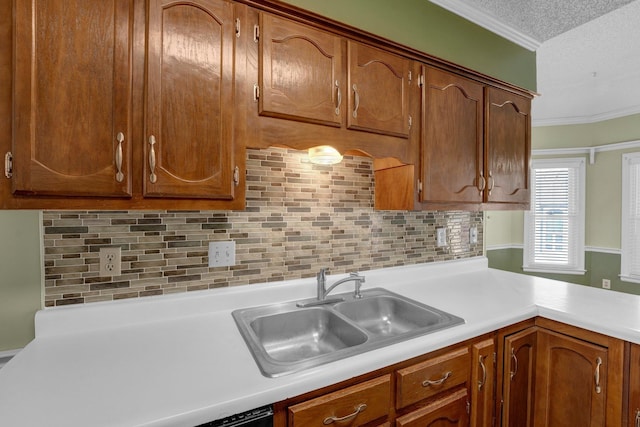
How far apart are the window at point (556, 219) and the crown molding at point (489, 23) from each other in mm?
2581

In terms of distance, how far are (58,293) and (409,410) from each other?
1.39 m

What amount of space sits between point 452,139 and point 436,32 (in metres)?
0.78

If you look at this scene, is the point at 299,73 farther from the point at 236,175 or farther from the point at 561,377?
the point at 561,377

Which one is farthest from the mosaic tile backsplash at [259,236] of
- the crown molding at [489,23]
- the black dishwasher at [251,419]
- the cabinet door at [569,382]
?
the crown molding at [489,23]

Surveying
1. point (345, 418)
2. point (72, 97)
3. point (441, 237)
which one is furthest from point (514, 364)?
point (72, 97)

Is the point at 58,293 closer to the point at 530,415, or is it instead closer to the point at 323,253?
the point at 323,253

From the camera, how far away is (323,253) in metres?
1.70

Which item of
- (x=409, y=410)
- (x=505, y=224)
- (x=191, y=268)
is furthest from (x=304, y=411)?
(x=505, y=224)

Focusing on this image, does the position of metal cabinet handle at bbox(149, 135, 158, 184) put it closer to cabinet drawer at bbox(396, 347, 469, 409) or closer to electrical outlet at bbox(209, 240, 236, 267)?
electrical outlet at bbox(209, 240, 236, 267)

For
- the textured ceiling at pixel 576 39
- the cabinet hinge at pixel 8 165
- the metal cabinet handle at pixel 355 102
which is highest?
the textured ceiling at pixel 576 39

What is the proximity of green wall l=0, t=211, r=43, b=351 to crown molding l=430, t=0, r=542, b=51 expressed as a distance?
2.42m

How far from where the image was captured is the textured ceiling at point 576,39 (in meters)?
1.97

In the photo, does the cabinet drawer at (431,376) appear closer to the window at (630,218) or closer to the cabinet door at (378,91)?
the cabinet door at (378,91)

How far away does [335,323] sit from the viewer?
1.41 m
